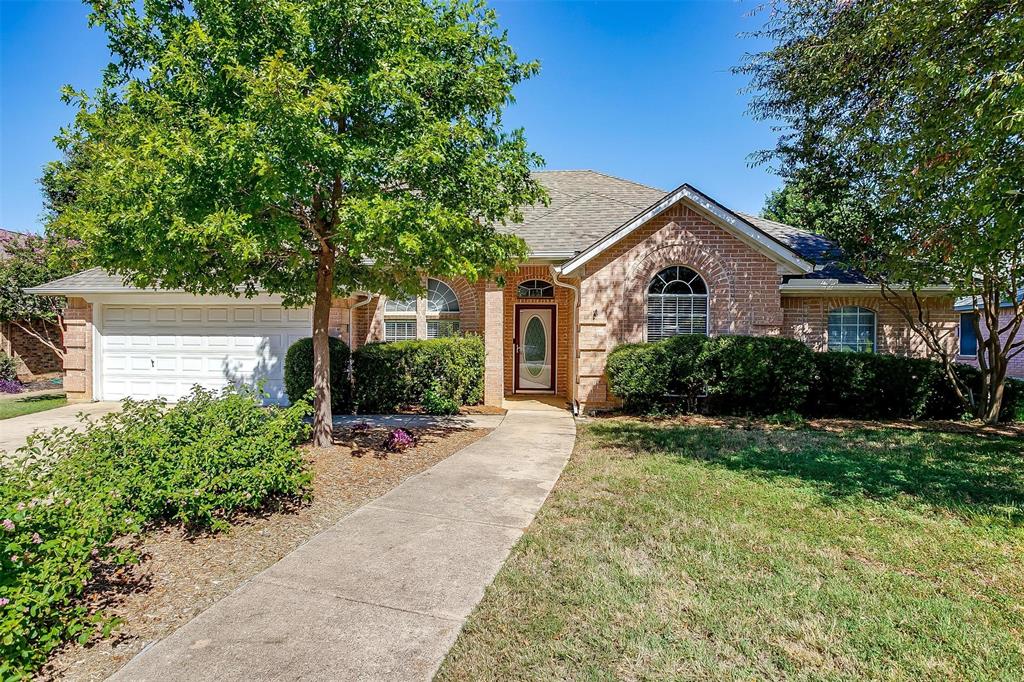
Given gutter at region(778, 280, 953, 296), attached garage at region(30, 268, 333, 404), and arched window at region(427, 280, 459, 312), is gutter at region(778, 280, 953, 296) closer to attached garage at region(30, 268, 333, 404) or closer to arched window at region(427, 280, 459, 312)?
arched window at region(427, 280, 459, 312)

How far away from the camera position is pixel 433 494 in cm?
612

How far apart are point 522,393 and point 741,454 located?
7180mm

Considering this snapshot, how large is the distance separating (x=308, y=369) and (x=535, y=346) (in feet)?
19.4

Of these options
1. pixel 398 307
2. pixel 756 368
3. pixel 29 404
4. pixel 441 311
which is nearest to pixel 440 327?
pixel 441 311

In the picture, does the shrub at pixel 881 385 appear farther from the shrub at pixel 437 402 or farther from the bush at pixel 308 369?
the bush at pixel 308 369

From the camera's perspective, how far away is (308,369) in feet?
36.4

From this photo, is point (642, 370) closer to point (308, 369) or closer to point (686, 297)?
point (686, 297)

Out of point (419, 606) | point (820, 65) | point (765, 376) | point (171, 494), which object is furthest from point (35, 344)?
point (820, 65)

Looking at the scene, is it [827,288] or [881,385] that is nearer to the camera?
[881,385]

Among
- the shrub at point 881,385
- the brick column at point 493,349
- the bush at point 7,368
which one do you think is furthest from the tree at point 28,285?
the shrub at point 881,385

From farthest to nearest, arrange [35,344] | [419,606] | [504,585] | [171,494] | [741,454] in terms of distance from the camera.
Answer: [35,344], [741,454], [171,494], [504,585], [419,606]

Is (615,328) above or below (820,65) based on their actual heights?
below

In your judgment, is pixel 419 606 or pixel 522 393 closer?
pixel 419 606

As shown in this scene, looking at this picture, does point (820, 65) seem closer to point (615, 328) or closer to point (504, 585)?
point (615, 328)
